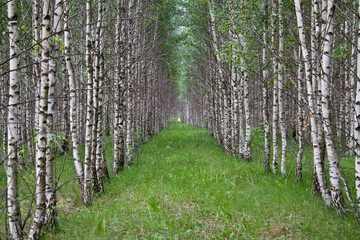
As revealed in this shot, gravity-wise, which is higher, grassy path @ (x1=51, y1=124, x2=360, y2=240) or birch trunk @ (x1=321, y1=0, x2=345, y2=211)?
birch trunk @ (x1=321, y1=0, x2=345, y2=211)

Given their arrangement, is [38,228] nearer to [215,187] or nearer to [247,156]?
[215,187]

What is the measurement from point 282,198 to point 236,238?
2.12 m

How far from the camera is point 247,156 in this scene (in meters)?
10.7

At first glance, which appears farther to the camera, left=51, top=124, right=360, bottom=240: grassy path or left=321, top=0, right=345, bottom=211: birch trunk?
left=321, top=0, right=345, bottom=211: birch trunk

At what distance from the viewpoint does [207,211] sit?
5785 millimetres

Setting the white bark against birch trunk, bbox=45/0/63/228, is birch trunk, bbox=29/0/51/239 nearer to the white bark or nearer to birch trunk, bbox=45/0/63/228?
birch trunk, bbox=45/0/63/228

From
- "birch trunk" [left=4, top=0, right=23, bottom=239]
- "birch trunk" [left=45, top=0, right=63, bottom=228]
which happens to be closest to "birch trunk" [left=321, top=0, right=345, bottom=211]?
"birch trunk" [left=45, top=0, right=63, bottom=228]

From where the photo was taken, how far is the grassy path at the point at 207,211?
477 cm

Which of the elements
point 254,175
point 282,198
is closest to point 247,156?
point 254,175

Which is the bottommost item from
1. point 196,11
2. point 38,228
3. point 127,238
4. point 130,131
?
point 127,238

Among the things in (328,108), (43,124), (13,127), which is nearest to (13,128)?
(13,127)

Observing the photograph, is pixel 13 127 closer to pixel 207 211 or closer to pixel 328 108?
pixel 207 211

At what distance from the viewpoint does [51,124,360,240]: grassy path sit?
4.77m

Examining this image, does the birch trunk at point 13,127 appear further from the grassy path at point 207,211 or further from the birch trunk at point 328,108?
the birch trunk at point 328,108
